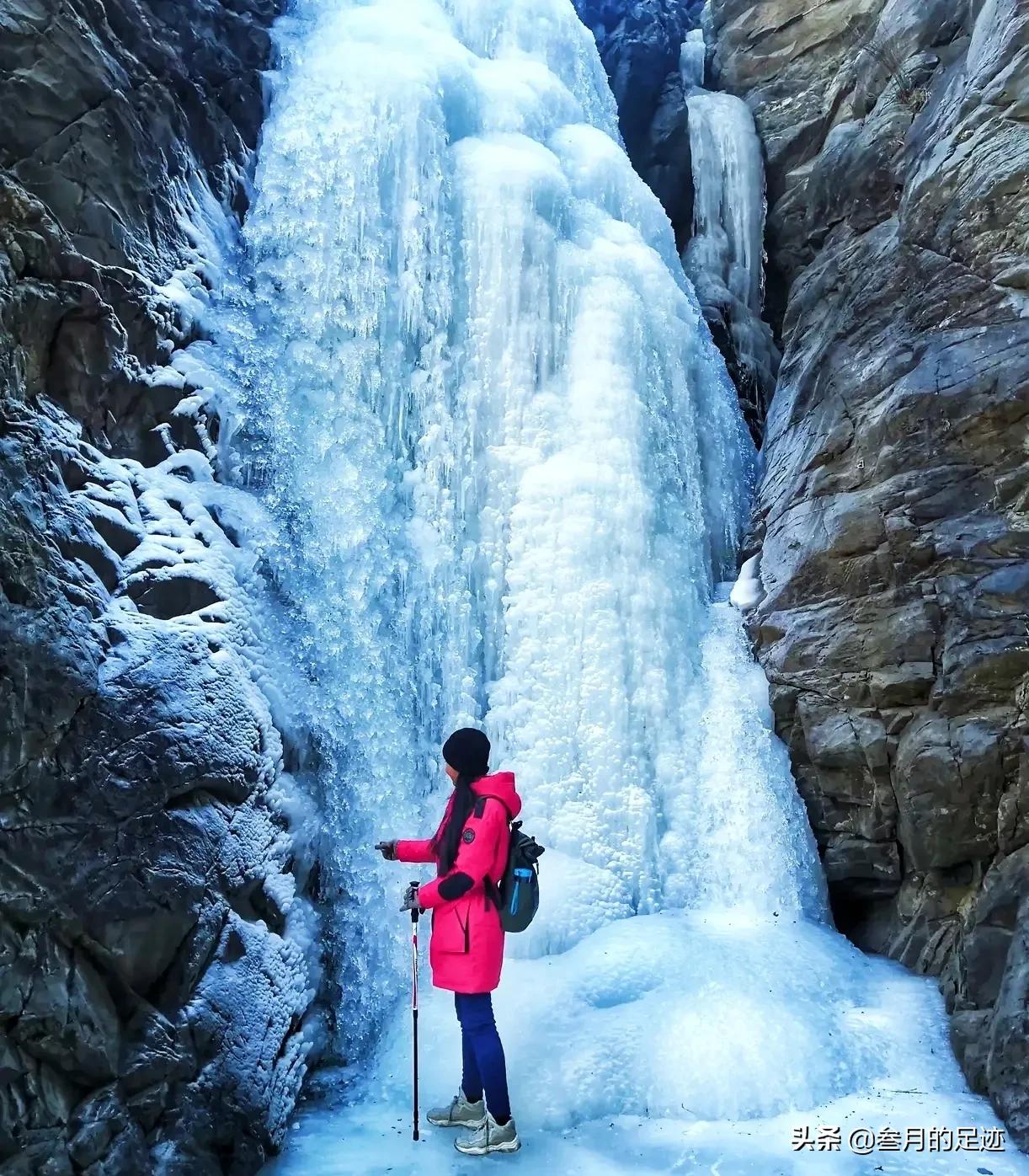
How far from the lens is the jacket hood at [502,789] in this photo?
336cm

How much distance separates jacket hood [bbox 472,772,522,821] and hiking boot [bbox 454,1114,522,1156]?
3.51 ft

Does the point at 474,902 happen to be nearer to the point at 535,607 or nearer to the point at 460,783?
the point at 460,783

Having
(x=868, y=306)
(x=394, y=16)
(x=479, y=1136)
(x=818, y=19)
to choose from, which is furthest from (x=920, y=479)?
(x=818, y=19)

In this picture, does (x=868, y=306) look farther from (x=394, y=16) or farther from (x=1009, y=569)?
(x=394, y=16)

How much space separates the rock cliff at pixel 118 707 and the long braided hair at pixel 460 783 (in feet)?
3.16

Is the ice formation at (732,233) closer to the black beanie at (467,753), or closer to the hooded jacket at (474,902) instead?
the black beanie at (467,753)

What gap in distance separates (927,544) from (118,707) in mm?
4509

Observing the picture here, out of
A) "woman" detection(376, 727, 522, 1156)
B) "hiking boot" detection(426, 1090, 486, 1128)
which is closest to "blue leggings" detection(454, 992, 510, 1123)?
"woman" detection(376, 727, 522, 1156)

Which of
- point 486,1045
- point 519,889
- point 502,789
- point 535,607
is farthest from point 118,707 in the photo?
point 535,607

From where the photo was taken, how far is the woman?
10.7 ft

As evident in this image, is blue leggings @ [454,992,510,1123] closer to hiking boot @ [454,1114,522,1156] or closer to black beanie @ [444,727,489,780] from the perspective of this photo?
hiking boot @ [454,1114,522,1156]

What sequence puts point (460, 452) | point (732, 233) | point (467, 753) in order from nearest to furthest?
point (467, 753)
point (460, 452)
point (732, 233)

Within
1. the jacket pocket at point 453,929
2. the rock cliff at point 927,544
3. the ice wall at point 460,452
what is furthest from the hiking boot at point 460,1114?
the rock cliff at point 927,544

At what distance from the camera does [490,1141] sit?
337cm
